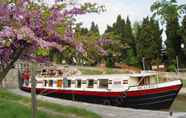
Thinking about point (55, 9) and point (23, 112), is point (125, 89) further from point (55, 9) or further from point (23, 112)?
point (55, 9)

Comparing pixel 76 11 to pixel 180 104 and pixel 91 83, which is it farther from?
pixel 180 104

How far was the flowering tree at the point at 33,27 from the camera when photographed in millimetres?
5508

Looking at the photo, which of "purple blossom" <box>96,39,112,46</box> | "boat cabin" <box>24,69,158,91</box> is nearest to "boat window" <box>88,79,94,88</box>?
"boat cabin" <box>24,69,158,91</box>

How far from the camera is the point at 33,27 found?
5801 millimetres

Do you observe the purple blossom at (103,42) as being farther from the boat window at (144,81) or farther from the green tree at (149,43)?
the green tree at (149,43)

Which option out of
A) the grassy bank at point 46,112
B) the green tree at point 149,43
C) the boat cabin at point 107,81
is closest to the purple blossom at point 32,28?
the grassy bank at point 46,112

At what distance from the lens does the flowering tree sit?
5.51 metres

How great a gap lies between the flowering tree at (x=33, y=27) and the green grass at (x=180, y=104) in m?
21.4

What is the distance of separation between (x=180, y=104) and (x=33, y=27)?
2656 cm

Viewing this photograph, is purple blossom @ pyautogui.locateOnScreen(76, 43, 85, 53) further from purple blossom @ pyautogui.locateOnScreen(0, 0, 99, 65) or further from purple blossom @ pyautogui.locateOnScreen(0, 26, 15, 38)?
purple blossom @ pyautogui.locateOnScreen(0, 26, 15, 38)

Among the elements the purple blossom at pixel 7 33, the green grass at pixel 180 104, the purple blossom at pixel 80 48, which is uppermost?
the purple blossom at pixel 7 33

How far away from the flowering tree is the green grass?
2136cm

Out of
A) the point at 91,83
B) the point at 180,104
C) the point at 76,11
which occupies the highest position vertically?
the point at 76,11

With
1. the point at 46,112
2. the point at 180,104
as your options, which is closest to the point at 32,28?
the point at 46,112
